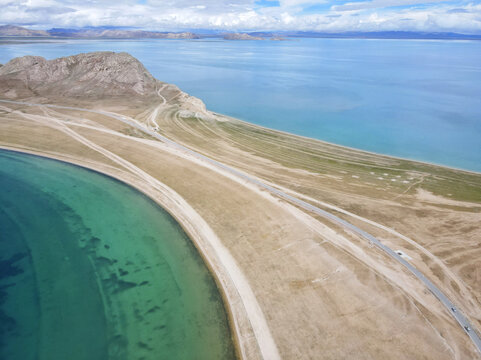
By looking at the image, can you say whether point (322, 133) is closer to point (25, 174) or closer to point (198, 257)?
point (198, 257)

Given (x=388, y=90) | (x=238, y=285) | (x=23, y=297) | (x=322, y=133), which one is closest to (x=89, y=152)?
(x=23, y=297)

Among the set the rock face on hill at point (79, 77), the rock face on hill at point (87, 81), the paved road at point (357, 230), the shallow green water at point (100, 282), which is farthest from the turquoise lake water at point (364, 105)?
the shallow green water at point (100, 282)

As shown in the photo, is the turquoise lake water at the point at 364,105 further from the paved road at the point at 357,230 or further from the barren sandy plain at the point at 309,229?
the paved road at the point at 357,230

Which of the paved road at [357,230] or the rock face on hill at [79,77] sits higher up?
the rock face on hill at [79,77]

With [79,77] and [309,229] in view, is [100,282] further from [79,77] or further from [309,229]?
[79,77]

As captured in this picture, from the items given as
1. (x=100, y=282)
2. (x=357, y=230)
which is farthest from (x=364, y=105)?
(x=100, y=282)
